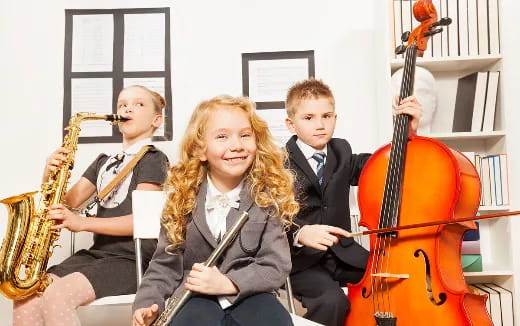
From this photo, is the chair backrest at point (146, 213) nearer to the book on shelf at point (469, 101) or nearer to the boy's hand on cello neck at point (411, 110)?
the boy's hand on cello neck at point (411, 110)

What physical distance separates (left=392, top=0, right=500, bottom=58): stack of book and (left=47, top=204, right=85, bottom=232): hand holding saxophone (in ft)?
4.65

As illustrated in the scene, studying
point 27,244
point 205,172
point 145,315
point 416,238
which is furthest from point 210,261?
point 27,244

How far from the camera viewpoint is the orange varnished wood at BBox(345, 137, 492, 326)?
1312 mm

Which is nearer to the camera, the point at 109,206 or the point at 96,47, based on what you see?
the point at 109,206

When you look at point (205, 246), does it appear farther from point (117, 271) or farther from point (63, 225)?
point (63, 225)

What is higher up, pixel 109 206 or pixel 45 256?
pixel 109 206

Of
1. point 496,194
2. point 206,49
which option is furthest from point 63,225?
point 496,194

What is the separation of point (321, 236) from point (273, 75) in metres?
1.09

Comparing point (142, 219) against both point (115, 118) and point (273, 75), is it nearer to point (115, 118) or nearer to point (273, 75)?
point (115, 118)

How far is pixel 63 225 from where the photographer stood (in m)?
1.80

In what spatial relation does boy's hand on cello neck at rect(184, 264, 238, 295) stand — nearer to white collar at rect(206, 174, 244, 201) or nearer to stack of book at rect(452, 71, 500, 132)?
white collar at rect(206, 174, 244, 201)

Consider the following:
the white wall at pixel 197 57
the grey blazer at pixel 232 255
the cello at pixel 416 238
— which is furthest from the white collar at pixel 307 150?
the white wall at pixel 197 57

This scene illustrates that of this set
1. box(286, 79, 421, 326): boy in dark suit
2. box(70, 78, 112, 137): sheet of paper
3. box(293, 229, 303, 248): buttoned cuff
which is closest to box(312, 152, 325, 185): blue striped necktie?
box(286, 79, 421, 326): boy in dark suit

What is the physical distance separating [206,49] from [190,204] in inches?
45.9
